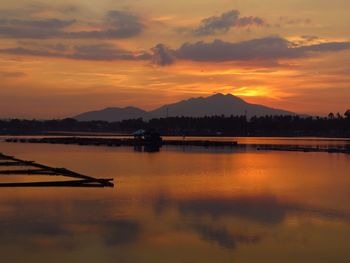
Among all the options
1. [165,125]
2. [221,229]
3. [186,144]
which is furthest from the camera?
[165,125]

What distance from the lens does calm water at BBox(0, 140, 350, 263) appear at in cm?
818

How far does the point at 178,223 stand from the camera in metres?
10.4

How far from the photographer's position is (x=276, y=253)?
8281mm

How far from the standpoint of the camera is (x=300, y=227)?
10180mm

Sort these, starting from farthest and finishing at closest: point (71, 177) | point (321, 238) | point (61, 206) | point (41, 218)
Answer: point (71, 177), point (61, 206), point (41, 218), point (321, 238)

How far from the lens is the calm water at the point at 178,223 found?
26.8 feet

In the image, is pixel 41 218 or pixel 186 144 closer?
pixel 41 218

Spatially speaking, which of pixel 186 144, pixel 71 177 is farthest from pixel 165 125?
pixel 71 177

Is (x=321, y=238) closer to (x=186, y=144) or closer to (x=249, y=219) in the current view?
(x=249, y=219)

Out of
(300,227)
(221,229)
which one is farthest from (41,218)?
(300,227)

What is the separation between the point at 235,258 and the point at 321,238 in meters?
2.16

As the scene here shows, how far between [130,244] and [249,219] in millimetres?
3316

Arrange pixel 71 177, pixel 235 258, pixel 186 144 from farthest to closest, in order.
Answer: pixel 186 144
pixel 71 177
pixel 235 258

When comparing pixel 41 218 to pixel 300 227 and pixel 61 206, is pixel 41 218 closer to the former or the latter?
pixel 61 206
